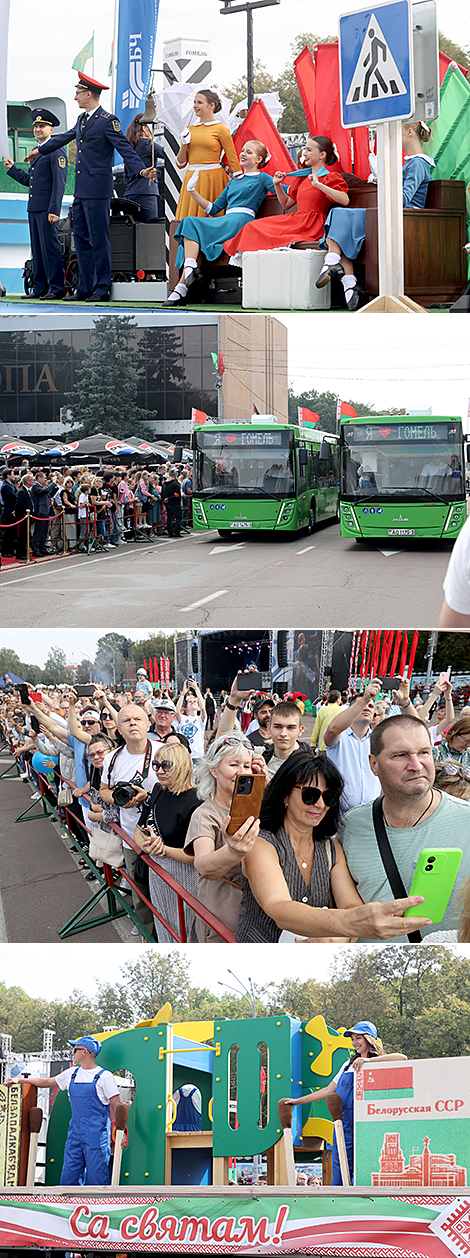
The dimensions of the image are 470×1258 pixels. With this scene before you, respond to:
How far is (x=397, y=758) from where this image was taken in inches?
125

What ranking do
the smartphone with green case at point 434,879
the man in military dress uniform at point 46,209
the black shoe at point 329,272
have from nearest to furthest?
the smartphone with green case at point 434,879
the black shoe at point 329,272
the man in military dress uniform at point 46,209

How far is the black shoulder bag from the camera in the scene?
3.11 meters

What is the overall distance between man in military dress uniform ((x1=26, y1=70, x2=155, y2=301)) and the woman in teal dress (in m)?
0.53

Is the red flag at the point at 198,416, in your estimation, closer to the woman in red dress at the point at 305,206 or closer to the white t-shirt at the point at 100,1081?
the woman in red dress at the point at 305,206

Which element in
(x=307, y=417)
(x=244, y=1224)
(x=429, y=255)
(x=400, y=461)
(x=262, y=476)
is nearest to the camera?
(x=244, y=1224)

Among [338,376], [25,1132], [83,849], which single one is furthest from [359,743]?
[338,376]

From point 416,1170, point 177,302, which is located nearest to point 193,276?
point 177,302

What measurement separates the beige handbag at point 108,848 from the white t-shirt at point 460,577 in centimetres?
243

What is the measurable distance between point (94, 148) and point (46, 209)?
2.16ft

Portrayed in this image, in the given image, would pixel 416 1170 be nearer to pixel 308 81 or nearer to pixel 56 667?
pixel 56 667

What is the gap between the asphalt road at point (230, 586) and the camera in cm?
387

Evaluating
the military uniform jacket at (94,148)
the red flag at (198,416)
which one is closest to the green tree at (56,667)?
the red flag at (198,416)

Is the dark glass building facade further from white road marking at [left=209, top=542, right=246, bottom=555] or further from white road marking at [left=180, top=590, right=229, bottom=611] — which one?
white road marking at [left=180, top=590, right=229, bottom=611]

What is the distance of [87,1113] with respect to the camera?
11.2 ft
